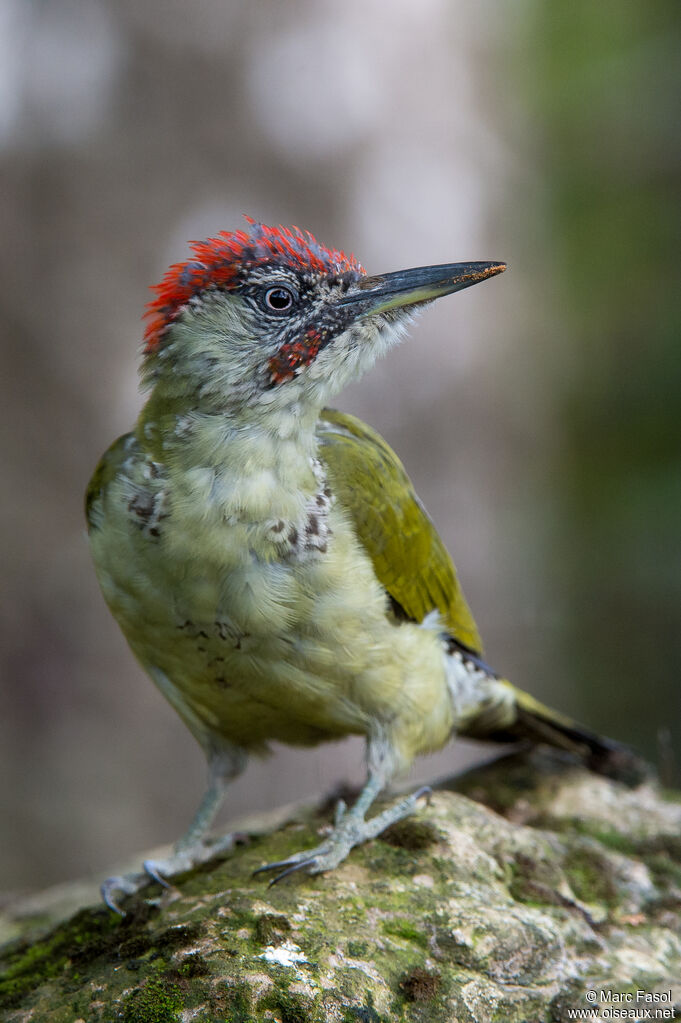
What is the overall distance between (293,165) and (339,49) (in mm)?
864

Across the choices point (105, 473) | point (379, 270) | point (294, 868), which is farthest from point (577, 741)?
point (379, 270)

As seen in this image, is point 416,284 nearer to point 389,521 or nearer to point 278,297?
point 278,297

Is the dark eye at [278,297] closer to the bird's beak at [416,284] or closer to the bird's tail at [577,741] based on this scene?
the bird's beak at [416,284]

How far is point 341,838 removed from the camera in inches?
120

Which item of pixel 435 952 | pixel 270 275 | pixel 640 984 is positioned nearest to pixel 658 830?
pixel 640 984

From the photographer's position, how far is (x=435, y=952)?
→ 2643 mm

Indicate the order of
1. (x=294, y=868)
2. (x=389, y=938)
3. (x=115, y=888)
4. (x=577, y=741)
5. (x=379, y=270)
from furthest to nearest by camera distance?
1. (x=379, y=270)
2. (x=577, y=741)
3. (x=115, y=888)
4. (x=294, y=868)
5. (x=389, y=938)

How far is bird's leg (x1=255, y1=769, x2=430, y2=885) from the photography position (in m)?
2.94

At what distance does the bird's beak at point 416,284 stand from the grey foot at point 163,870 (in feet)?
6.62

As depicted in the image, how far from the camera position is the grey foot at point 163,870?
318 centimetres

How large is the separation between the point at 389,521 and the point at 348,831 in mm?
1069

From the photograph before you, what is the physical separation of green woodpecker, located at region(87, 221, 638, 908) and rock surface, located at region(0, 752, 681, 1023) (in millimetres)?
186

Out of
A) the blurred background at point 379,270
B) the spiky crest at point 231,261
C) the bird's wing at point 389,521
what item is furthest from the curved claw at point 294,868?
the blurred background at point 379,270

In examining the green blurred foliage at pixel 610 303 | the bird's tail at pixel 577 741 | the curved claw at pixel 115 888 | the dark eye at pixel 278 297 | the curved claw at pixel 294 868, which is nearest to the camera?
the curved claw at pixel 294 868
